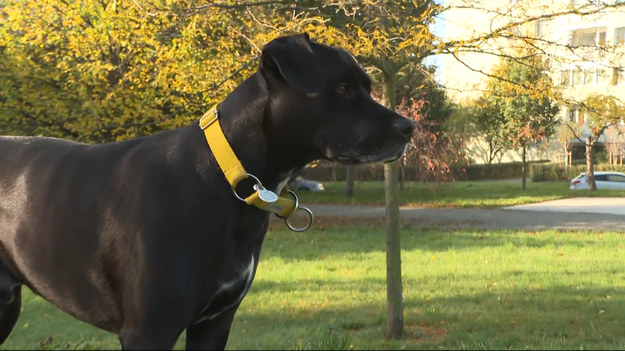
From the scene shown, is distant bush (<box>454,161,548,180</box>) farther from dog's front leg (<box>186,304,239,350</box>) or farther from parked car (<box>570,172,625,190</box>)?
dog's front leg (<box>186,304,239,350</box>)

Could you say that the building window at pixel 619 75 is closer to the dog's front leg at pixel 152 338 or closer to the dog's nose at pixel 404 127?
the dog's nose at pixel 404 127

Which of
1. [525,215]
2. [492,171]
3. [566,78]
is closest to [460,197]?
[525,215]

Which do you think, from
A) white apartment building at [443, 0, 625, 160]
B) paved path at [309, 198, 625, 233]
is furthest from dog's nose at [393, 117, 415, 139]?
paved path at [309, 198, 625, 233]

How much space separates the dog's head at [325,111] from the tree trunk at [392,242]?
4.00 m

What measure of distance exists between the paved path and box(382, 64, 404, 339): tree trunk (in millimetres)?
10275

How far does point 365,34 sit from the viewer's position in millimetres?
5211

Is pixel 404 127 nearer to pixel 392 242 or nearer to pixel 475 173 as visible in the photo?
pixel 392 242

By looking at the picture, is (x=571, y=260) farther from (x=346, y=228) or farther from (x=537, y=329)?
(x=346, y=228)

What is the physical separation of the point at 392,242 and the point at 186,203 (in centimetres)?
443

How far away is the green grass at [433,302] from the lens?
18.6 feet

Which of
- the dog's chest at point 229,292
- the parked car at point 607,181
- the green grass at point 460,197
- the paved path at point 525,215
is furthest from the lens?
the green grass at point 460,197

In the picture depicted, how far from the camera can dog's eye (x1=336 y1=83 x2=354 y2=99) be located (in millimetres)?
1983

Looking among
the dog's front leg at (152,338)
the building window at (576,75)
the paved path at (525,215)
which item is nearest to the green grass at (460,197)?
the paved path at (525,215)

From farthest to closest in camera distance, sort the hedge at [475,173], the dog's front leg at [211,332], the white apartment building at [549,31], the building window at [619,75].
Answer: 1. the hedge at [475,173]
2. the building window at [619,75]
3. the white apartment building at [549,31]
4. the dog's front leg at [211,332]
